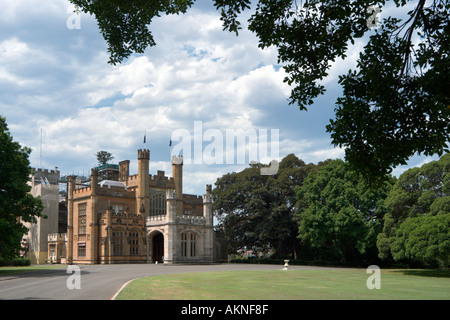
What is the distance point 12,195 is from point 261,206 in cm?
3139

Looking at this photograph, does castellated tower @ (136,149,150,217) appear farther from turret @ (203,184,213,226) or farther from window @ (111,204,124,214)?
turret @ (203,184,213,226)

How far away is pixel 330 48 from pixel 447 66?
286 cm

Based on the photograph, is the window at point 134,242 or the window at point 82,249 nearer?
the window at point 134,242

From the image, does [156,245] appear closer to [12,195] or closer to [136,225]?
[136,225]

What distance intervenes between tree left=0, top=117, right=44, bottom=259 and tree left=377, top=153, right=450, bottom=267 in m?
29.5

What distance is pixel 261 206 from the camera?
57.5m

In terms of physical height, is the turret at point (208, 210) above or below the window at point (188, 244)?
above

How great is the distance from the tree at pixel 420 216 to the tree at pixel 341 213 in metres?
2.91

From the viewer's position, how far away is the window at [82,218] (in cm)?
6007

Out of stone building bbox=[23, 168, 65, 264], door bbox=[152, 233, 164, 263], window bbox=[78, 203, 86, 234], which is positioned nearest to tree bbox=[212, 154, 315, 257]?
door bbox=[152, 233, 164, 263]

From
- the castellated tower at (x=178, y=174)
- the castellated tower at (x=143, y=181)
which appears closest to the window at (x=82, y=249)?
the castellated tower at (x=143, y=181)

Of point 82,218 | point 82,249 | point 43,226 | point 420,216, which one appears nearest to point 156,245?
point 82,249

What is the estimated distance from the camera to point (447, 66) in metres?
9.47

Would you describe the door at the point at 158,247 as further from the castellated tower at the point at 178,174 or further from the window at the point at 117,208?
the castellated tower at the point at 178,174
